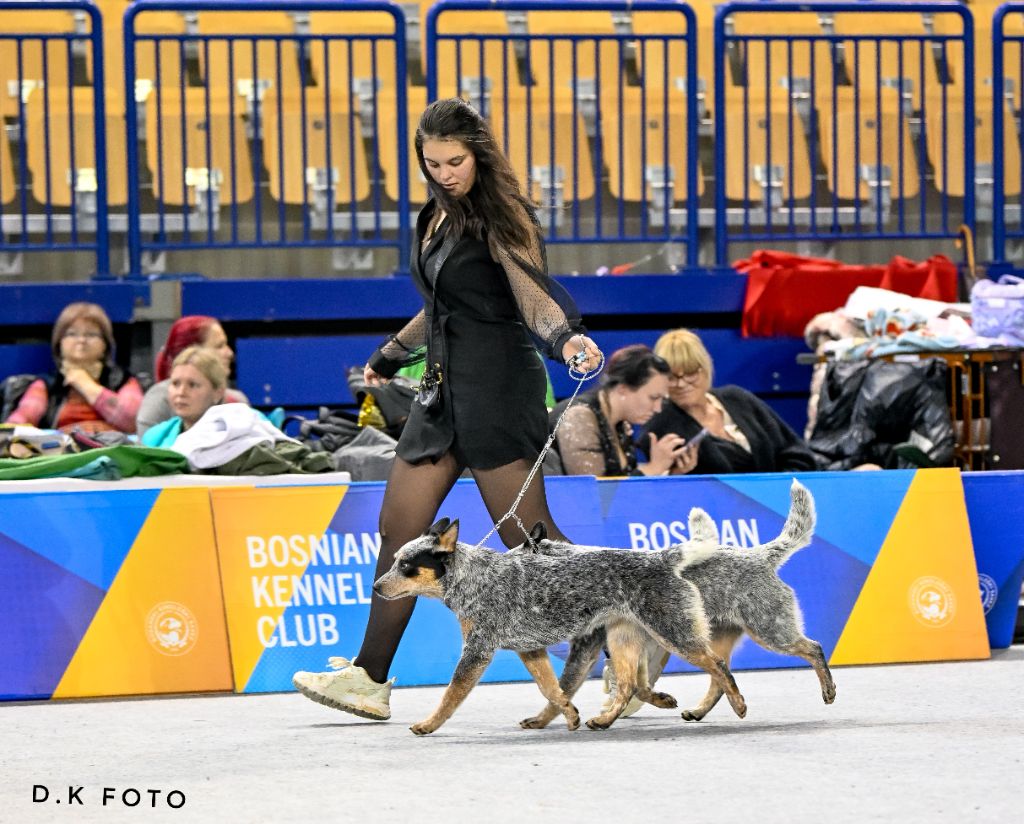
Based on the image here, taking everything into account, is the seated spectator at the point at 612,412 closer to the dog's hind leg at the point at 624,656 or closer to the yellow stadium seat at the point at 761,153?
the dog's hind leg at the point at 624,656

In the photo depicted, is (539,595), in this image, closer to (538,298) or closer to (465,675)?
(465,675)

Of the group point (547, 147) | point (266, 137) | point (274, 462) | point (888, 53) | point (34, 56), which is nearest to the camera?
point (274, 462)

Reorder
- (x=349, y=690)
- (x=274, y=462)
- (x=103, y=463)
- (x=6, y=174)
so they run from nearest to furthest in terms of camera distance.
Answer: (x=349, y=690) < (x=103, y=463) < (x=274, y=462) < (x=6, y=174)

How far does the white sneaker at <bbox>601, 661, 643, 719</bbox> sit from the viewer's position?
172 inches

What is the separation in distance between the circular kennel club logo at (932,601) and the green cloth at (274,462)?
2075mm

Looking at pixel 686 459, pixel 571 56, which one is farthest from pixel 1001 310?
pixel 571 56

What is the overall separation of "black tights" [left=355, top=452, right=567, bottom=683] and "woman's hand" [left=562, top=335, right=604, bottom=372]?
15.0 inches

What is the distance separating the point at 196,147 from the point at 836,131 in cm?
331

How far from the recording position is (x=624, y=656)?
4.24 meters

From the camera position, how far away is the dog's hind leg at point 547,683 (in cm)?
424

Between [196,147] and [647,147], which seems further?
[647,147]

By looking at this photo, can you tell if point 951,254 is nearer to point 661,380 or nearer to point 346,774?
point 661,380

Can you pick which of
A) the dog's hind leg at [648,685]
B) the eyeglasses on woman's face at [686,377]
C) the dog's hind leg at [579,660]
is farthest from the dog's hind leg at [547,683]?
the eyeglasses on woman's face at [686,377]

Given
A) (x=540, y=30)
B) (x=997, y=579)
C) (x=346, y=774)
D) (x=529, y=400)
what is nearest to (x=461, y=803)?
(x=346, y=774)
